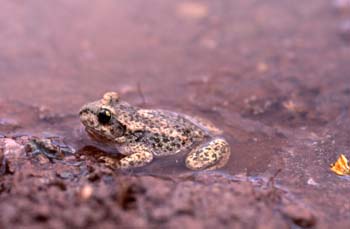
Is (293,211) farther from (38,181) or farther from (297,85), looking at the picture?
(297,85)

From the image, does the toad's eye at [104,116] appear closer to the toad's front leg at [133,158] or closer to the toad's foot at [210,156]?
the toad's front leg at [133,158]

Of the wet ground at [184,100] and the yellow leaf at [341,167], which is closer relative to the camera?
the wet ground at [184,100]

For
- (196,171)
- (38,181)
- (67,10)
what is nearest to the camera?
(38,181)

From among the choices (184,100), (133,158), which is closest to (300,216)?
(133,158)

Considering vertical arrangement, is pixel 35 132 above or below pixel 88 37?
below

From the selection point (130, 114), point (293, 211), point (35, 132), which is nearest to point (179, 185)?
point (293, 211)

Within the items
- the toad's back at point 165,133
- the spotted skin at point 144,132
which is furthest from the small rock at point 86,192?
the toad's back at point 165,133

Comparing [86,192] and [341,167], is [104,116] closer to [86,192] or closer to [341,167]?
[86,192]
